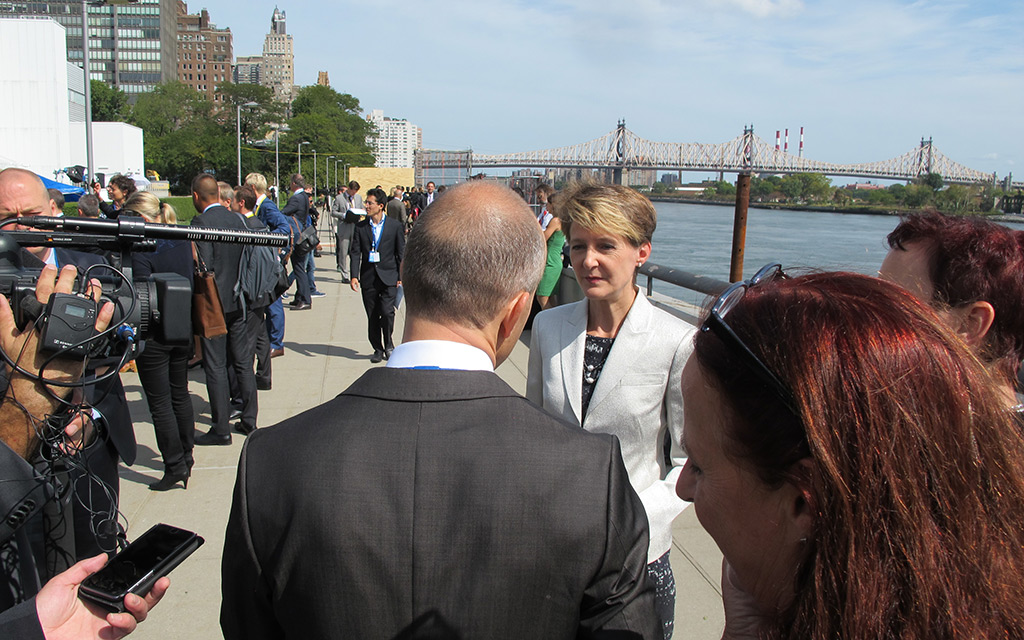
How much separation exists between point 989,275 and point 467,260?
1.62m

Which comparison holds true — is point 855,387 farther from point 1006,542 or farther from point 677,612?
point 677,612

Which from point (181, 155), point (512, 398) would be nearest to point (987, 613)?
point (512, 398)

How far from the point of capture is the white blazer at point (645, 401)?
2203 millimetres

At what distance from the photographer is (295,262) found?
10.2 metres

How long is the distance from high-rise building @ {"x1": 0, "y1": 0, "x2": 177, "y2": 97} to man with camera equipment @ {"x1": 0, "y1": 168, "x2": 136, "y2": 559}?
161 metres

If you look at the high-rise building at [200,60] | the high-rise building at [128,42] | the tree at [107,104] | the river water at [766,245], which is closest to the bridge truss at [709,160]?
the river water at [766,245]

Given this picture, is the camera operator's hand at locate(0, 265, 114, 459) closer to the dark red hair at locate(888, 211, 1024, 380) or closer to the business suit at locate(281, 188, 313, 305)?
the dark red hair at locate(888, 211, 1024, 380)

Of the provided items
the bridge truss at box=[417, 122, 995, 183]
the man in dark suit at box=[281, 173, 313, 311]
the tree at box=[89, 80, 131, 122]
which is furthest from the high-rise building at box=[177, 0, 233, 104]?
the man in dark suit at box=[281, 173, 313, 311]

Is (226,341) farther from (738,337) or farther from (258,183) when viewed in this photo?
(738,337)

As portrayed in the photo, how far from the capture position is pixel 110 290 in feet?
6.72

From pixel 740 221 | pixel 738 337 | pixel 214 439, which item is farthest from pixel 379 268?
pixel 738 337

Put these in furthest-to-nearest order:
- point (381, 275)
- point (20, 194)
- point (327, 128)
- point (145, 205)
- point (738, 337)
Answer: point (327, 128)
point (381, 275)
point (145, 205)
point (20, 194)
point (738, 337)

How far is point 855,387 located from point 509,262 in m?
0.78

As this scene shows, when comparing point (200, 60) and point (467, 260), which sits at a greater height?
point (200, 60)
